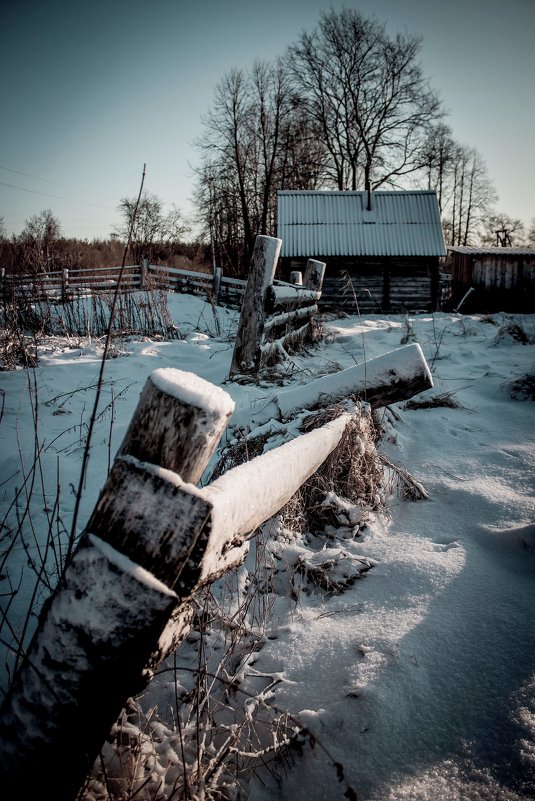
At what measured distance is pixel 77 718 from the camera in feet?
2.44

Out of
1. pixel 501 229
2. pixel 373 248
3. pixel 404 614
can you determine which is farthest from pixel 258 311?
pixel 501 229

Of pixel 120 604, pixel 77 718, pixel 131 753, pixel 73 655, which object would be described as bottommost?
pixel 131 753

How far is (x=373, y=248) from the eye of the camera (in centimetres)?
1438

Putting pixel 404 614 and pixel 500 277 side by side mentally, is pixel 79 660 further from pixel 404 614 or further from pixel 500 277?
pixel 500 277

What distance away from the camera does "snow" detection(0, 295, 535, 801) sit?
43.3 inches

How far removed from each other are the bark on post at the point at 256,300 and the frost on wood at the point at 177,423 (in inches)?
126

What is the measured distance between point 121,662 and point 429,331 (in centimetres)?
826

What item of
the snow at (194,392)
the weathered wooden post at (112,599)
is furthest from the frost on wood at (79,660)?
the snow at (194,392)

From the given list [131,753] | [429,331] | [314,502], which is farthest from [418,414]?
[429,331]

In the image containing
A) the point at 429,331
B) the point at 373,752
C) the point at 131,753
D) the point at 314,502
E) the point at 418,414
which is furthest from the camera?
the point at 429,331

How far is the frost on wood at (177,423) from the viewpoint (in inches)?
29.5

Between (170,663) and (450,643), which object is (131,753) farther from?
(450,643)

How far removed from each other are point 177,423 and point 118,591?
31cm

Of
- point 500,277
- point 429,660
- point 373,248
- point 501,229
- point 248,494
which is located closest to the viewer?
point 248,494
